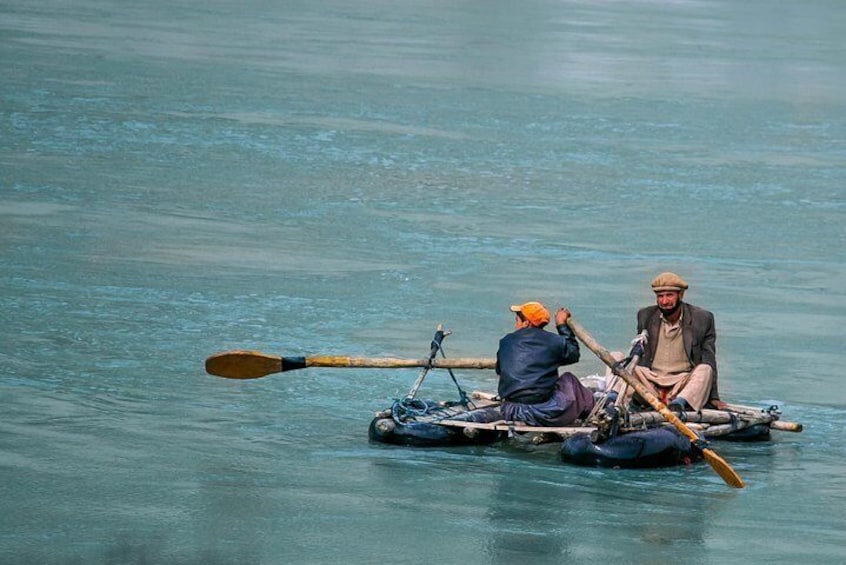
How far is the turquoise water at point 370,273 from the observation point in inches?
437

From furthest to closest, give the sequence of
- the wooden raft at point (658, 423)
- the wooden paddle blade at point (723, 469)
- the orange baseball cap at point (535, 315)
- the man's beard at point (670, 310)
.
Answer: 1. the man's beard at point (670, 310)
2. the orange baseball cap at point (535, 315)
3. the wooden raft at point (658, 423)
4. the wooden paddle blade at point (723, 469)

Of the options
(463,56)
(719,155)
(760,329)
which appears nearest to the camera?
(760,329)

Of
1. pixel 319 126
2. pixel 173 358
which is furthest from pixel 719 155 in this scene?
pixel 173 358

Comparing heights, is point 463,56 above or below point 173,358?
above

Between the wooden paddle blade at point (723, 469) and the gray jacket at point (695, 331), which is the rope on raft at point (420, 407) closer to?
the gray jacket at point (695, 331)

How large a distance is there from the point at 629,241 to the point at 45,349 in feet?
24.1

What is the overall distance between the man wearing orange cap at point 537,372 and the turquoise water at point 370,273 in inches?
11.1

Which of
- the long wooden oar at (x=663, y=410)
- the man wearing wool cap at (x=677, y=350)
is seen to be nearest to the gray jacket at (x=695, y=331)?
the man wearing wool cap at (x=677, y=350)

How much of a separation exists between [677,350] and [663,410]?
0.90 metres

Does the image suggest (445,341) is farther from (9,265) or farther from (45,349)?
(9,265)

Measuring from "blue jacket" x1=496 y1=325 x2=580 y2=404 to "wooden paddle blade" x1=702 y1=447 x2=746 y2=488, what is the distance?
103 cm

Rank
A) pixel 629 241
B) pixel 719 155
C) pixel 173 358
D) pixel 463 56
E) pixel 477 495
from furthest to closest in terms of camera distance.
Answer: pixel 463 56 < pixel 719 155 < pixel 629 241 < pixel 173 358 < pixel 477 495

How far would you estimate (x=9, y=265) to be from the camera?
1761cm

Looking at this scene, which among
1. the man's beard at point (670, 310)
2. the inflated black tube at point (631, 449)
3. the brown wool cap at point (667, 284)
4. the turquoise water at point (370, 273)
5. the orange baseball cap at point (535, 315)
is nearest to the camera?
the turquoise water at point (370, 273)
